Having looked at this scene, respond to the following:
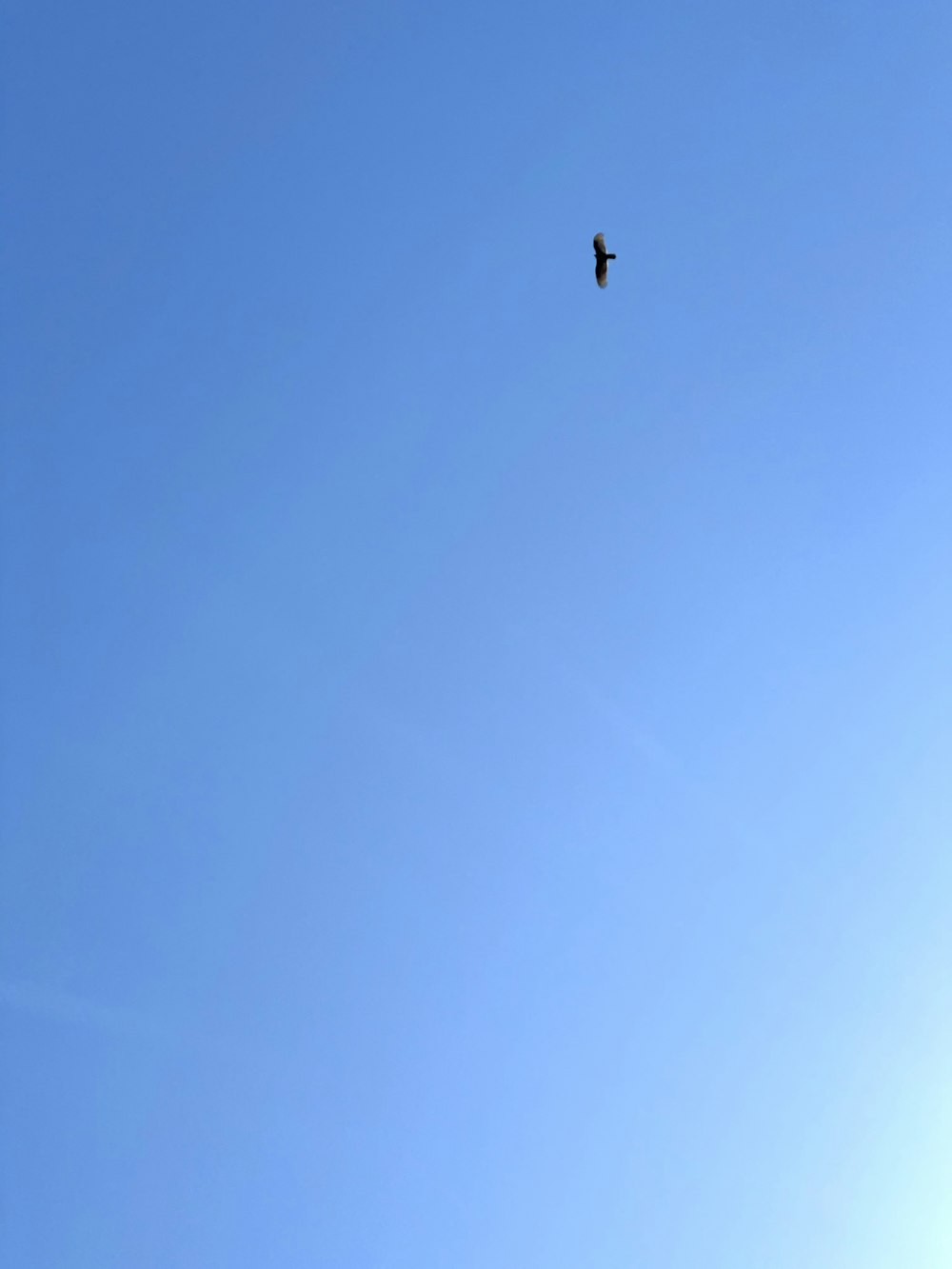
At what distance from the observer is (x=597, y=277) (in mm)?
77188
